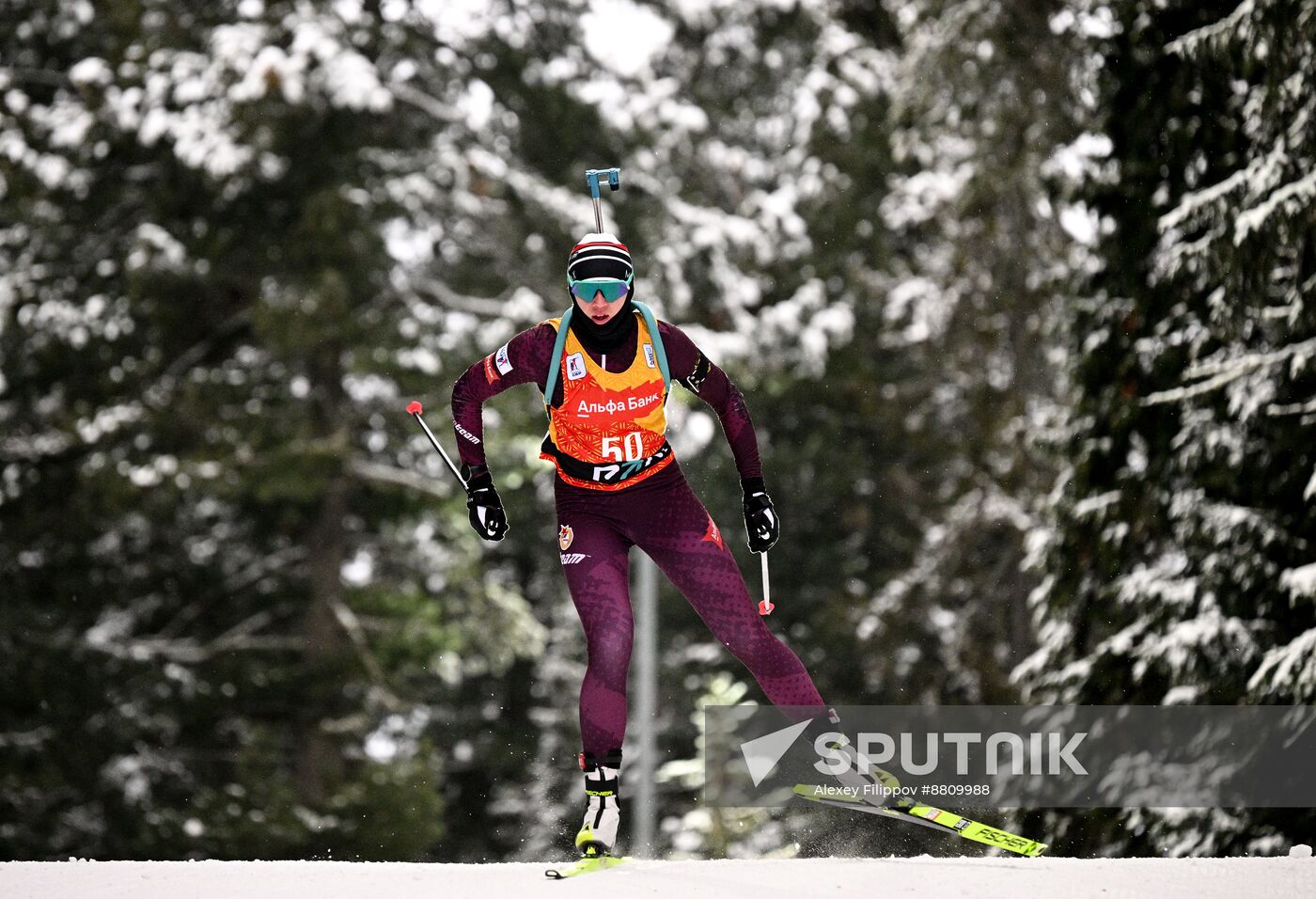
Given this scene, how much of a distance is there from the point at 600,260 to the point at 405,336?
37.0 ft

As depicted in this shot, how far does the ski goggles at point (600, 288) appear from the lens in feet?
17.2

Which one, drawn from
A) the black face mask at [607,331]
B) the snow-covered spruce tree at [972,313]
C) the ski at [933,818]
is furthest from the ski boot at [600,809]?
the snow-covered spruce tree at [972,313]

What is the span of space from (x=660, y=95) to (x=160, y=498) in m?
6.71

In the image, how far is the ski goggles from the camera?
17.2 feet

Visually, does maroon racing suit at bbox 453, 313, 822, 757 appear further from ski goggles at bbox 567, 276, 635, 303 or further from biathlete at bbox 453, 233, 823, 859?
ski goggles at bbox 567, 276, 635, 303

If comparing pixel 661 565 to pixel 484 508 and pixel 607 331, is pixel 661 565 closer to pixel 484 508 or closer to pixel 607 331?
pixel 484 508

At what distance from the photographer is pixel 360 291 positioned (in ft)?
55.2

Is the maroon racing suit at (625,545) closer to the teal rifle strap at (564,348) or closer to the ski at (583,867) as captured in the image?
the teal rifle strap at (564,348)

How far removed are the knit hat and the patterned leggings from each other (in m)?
0.76

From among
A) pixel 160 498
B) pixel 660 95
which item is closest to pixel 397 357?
pixel 160 498

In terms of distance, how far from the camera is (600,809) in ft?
17.8

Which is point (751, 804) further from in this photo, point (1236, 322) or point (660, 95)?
point (1236, 322)

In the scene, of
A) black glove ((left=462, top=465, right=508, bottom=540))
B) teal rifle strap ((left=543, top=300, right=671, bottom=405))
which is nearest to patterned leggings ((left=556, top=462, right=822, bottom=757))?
black glove ((left=462, top=465, right=508, bottom=540))

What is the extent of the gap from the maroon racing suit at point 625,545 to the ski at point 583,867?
358mm
